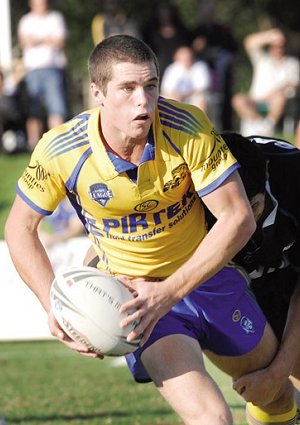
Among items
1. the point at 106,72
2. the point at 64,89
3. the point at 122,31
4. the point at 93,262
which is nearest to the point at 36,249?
the point at 93,262

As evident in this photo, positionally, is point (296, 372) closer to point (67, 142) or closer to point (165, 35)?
point (67, 142)

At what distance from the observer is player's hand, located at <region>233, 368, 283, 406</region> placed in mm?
5254

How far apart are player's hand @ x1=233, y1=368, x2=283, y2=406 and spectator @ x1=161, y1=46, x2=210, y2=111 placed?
1040 centimetres

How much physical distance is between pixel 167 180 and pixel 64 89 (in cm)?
1007

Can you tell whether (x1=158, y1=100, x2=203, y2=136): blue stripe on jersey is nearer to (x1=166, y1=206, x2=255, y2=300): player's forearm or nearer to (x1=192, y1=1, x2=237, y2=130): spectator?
(x1=166, y1=206, x2=255, y2=300): player's forearm

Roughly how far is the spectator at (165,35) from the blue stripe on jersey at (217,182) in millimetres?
11381

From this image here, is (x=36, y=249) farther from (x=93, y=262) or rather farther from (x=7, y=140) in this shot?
(x=7, y=140)

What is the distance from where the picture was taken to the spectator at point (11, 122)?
16.0 metres

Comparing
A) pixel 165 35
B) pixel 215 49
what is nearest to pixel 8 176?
pixel 165 35

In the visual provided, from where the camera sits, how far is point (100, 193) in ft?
15.9

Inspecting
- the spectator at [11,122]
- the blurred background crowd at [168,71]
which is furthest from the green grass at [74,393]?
the spectator at [11,122]

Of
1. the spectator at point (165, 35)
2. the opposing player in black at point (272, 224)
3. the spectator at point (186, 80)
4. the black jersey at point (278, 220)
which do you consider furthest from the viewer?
the spectator at point (165, 35)

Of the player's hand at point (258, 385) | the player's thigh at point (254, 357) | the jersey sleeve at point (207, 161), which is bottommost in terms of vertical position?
the player's hand at point (258, 385)

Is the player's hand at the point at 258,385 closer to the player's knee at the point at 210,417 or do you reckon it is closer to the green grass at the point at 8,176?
the player's knee at the point at 210,417
